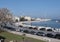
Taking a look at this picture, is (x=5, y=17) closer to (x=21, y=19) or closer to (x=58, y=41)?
(x=58, y=41)

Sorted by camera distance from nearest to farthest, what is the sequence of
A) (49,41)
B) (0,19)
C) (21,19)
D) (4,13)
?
(49,41) < (0,19) < (4,13) < (21,19)

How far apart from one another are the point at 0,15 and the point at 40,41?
2968 cm

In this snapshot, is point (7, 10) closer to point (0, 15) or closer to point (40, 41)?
point (0, 15)

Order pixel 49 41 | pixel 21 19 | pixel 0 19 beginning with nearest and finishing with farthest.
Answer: pixel 49 41
pixel 0 19
pixel 21 19

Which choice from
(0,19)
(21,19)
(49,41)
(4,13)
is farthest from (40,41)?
(21,19)

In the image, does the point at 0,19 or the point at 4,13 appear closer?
the point at 0,19

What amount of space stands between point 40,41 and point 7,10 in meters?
36.7

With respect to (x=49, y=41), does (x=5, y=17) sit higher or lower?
higher

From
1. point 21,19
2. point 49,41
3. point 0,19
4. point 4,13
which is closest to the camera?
point 49,41

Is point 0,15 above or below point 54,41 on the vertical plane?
above

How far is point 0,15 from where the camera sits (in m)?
58.1

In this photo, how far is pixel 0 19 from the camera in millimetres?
57219

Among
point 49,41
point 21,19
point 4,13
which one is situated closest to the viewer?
point 49,41

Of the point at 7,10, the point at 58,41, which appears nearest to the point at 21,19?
the point at 7,10
